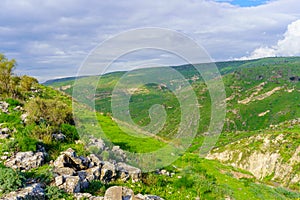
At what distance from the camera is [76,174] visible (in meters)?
12.8

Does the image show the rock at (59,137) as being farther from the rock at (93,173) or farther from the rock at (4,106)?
the rock at (4,106)

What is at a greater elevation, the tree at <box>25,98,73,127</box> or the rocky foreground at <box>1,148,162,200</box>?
the tree at <box>25,98,73,127</box>

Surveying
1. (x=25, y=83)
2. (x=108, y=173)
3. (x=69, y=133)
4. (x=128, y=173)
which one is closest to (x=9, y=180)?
(x=108, y=173)

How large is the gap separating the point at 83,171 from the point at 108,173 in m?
1.28

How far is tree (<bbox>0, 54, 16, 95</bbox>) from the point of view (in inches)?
1244

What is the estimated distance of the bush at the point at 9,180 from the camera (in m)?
10.5

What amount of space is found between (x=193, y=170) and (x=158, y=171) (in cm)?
357

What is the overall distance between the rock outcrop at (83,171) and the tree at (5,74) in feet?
69.5

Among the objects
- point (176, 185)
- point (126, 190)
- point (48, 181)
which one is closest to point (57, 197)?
point (48, 181)

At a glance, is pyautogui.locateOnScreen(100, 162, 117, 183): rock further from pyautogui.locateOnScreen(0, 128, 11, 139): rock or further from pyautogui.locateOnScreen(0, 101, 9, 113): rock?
pyautogui.locateOnScreen(0, 101, 9, 113): rock

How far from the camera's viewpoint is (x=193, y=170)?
20172 millimetres

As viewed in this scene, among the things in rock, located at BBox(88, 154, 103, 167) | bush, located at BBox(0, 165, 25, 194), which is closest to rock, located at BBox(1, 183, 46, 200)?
bush, located at BBox(0, 165, 25, 194)

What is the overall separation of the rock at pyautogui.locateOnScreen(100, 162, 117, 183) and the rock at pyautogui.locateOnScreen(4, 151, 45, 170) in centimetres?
306

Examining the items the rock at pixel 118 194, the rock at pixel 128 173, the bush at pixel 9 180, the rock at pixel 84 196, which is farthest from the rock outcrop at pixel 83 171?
the bush at pixel 9 180
